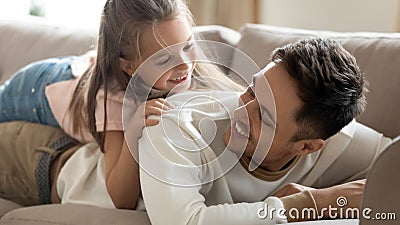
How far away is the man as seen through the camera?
1448 millimetres

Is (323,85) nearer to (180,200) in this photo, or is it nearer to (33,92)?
(180,200)

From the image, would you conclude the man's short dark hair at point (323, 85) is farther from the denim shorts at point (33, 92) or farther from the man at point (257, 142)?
the denim shorts at point (33, 92)

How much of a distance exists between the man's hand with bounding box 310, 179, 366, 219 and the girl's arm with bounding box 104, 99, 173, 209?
0.37 m

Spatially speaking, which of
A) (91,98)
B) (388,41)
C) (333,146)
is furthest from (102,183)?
(388,41)

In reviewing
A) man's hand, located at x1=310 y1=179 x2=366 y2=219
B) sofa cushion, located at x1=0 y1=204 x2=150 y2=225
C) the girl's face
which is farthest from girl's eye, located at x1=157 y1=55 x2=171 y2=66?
man's hand, located at x1=310 y1=179 x2=366 y2=219

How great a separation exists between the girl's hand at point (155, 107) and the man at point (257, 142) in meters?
0.02

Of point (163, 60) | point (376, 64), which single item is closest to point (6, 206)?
point (163, 60)

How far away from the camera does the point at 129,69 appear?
5.87 feet

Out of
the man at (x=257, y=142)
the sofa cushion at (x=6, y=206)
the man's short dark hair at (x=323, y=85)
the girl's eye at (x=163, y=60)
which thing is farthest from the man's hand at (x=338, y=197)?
the sofa cushion at (x=6, y=206)

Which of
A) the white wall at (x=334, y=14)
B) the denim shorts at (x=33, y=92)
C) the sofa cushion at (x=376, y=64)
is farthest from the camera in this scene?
the white wall at (x=334, y=14)

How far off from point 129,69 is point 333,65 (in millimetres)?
546

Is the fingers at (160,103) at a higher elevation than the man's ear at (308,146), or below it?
higher

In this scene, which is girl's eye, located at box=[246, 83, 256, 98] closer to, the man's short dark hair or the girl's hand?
the man's short dark hair

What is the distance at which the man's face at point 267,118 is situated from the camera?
4.85 ft
